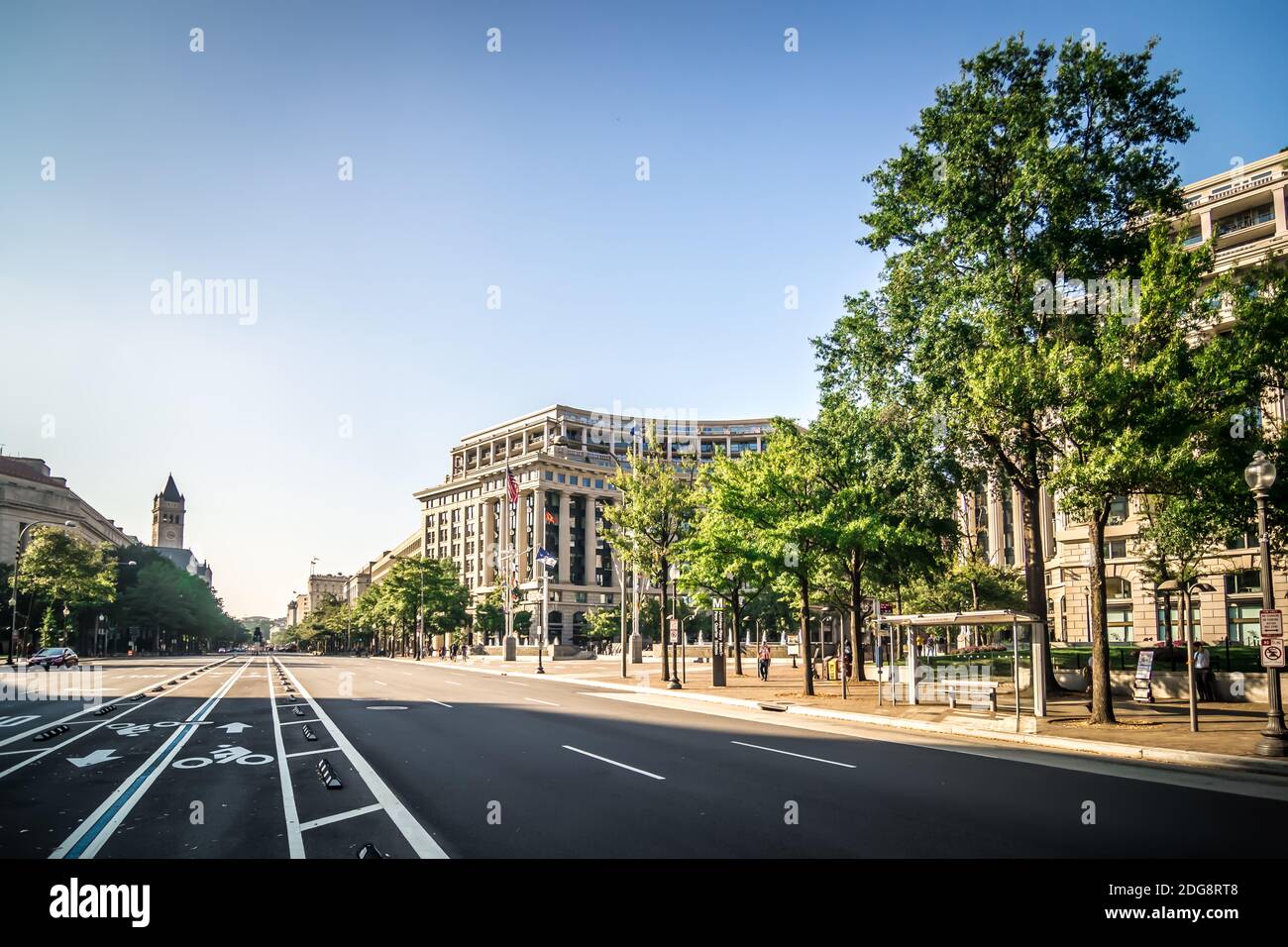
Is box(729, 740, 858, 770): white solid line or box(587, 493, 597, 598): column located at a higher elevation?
box(587, 493, 597, 598): column

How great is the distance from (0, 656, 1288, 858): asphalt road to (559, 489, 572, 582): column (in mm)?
117626

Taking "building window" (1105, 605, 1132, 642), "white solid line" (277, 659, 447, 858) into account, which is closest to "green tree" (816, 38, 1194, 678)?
"white solid line" (277, 659, 447, 858)

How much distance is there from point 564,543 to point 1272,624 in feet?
416

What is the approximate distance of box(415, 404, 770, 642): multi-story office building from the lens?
5344 inches

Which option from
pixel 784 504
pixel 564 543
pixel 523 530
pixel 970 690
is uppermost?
pixel 523 530

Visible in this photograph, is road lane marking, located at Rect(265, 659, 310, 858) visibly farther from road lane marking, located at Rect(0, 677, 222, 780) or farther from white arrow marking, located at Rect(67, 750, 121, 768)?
road lane marking, located at Rect(0, 677, 222, 780)

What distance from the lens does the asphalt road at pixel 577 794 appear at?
845 cm

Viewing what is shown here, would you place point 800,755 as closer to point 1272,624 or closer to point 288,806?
point 1272,624

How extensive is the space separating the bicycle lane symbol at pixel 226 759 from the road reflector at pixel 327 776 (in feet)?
4.19

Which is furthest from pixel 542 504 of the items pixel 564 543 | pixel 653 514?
pixel 653 514

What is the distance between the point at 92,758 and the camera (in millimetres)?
14430
